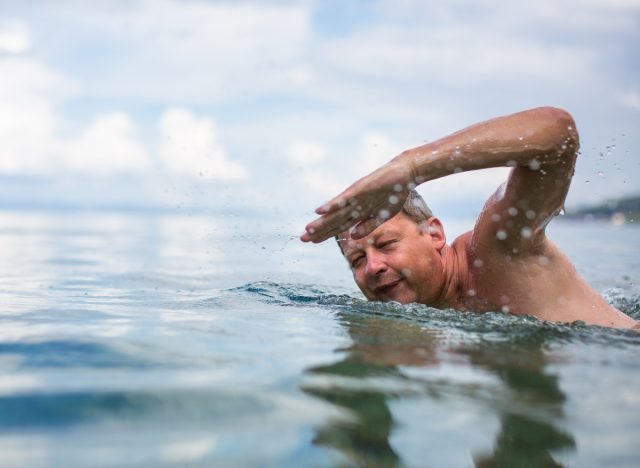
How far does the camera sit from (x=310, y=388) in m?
2.40

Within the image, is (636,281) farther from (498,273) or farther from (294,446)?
(294,446)

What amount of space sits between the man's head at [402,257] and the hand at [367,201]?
2.82 feet

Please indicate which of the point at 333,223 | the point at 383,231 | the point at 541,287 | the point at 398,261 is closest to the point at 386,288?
the point at 398,261

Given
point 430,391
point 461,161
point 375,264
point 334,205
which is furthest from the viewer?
point 375,264

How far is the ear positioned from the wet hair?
0.10 ft

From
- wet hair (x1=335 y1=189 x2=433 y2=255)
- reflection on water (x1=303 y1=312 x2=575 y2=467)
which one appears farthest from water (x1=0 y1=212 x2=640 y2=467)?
wet hair (x1=335 y1=189 x2=433 y2=255)

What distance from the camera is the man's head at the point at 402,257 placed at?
4516mm

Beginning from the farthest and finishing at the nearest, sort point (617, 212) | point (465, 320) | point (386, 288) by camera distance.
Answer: point (617, 212) → point (386, 288) → point (465, 320)

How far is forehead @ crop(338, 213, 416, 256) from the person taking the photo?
4516 millimetres

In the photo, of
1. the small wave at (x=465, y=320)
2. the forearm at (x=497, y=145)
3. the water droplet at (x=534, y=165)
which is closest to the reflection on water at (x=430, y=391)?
the small wave at (x=465, y=320)

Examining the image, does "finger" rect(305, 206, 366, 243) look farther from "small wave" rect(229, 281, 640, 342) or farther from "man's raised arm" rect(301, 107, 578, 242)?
"small wave" rect(229, 281, 640, 342)

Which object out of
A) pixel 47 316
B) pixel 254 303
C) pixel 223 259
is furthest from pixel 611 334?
pixel 223 259

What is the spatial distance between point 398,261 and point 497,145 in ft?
3.59

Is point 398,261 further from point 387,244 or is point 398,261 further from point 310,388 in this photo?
point 310,388
